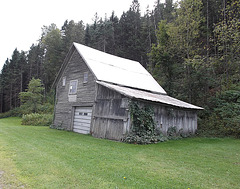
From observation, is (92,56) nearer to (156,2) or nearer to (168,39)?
(168,39)

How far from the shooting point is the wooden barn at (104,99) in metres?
11.6

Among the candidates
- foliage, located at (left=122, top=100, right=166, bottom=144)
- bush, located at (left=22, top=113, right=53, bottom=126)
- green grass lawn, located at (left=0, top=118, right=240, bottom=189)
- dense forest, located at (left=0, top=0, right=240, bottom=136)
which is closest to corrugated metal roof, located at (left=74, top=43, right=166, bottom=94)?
foliage, located at (left=122, top=100, right=166, bottom=144)

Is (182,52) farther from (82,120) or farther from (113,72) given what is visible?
(82,120)

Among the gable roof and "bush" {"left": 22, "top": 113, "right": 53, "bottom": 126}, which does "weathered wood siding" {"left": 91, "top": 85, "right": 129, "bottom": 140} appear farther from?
"bush" {"left": 22, "top": 113, "right": 53, "bottom": 126}

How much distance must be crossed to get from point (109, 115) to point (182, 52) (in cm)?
1633

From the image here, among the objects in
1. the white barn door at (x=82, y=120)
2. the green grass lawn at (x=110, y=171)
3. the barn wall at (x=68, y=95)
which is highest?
the barn wall at (x=68, y=95)

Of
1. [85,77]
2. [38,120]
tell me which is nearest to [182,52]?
[85,77]

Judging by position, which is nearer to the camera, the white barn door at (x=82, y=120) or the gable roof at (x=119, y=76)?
the gable roof at (x=119, y=76)

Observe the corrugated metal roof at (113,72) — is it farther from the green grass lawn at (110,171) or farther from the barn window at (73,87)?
the green grass lawn at (110,171)

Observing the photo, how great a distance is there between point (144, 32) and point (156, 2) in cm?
610

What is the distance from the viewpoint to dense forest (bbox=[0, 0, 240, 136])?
14998 millimetres

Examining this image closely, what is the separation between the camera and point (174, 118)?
1405cm

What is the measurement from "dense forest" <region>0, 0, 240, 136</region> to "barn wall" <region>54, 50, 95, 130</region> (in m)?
7.85

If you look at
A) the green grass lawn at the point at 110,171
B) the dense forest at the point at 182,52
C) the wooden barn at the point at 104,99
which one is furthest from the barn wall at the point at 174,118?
the green grass lawn at the point at 110,171
